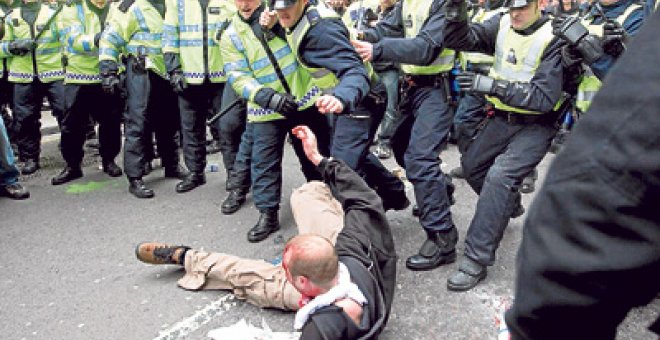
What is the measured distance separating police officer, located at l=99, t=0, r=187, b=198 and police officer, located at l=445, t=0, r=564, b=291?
2.87 meters

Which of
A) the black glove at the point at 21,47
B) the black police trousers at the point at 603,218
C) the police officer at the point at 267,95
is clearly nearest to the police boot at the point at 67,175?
the black glove at the point at 21,47

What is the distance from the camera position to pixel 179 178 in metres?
5.96

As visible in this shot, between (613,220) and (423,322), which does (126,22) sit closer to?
(423,322)

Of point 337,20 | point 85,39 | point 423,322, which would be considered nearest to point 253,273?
point 423,322

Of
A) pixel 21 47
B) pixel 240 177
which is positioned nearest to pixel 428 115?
pixel 240 177

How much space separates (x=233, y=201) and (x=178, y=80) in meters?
1.18

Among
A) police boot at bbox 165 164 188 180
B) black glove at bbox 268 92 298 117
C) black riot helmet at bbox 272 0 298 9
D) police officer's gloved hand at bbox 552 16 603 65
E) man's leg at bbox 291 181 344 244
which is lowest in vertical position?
police boot at bbox 165 164 188 180

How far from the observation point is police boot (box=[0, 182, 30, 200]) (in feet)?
17.9

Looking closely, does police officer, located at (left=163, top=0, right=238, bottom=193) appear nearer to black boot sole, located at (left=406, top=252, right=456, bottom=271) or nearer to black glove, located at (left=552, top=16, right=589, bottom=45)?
black boot sole, located at (left=406, top=252, right=456, bottom=271)

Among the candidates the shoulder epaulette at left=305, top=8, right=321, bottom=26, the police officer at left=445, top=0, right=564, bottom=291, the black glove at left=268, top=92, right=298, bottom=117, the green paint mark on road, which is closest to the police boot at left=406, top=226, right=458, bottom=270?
the police officer at left=445, top=0, right=564, bottom=291

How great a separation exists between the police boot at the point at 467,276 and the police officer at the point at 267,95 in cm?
139

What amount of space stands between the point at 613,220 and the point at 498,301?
9.10ft

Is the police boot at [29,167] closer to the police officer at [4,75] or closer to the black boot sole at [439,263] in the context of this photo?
the police officer at [4,75]

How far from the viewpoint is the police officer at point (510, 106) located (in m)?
3.38
